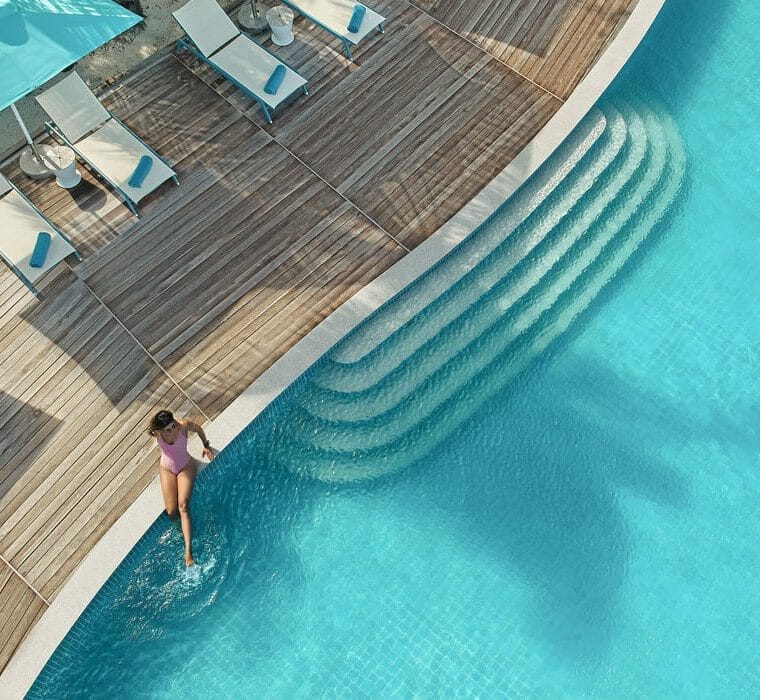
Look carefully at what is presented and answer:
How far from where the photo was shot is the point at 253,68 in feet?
38.3

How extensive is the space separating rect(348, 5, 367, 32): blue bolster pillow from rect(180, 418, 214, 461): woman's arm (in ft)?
20.4

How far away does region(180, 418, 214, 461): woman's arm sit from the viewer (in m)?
8.95

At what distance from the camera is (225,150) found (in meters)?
11.4

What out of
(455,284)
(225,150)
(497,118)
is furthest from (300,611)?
(497,118)

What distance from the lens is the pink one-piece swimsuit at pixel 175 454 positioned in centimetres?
888

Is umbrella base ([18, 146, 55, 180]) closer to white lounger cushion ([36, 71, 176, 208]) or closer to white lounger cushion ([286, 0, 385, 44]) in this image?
white lounger cushion ([36, 71, 176, 208])

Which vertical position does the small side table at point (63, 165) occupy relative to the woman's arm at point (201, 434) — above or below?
above

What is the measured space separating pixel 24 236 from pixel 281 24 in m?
4.77

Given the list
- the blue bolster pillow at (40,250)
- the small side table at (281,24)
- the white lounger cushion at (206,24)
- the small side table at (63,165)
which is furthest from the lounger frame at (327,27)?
the blue bolster pillow at (40,250)

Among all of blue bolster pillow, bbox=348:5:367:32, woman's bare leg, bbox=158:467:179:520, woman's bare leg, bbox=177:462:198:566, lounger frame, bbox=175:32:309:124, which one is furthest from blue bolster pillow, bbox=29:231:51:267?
blue bolster pillow, bbox=348:5:367:32

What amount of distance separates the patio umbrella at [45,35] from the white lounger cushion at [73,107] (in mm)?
1451

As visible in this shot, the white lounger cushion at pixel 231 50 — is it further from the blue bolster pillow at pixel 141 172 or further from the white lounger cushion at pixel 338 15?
the blue bolster pillow at pixel 141 172

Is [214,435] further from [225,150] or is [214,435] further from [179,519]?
[225,150]

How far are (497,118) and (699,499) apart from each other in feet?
18.6
